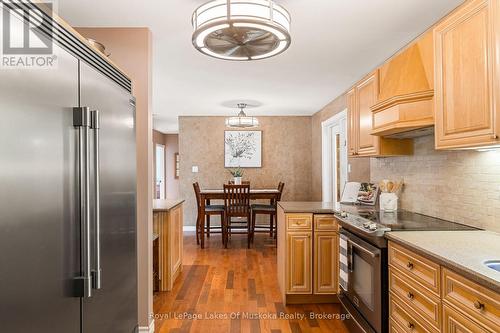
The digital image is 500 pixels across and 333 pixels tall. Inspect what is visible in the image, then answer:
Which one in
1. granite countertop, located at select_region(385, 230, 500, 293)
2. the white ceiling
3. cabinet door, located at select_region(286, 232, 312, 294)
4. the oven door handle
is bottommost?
cabinet door, located at select_region(286, 232, 312, 294)

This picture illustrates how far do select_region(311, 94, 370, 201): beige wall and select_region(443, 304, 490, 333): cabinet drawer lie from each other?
8.58 feet

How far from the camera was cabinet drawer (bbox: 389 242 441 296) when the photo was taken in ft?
5.18

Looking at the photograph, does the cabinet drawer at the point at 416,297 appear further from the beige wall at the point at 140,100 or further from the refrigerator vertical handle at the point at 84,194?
the beige wall at the point at 140,100

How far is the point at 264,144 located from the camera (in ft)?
22.3

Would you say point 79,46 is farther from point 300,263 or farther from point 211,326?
point 300,263

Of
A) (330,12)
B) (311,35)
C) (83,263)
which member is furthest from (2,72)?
(311,35)

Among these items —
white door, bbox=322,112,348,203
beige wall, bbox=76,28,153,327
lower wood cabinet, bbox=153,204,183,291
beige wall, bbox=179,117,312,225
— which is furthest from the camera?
beige wall, bbox=179,117,312,225

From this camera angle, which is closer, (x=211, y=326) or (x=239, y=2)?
(x=239, y=2)

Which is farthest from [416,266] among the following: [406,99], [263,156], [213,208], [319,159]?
[263,156]

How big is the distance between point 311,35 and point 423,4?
32.0 inches

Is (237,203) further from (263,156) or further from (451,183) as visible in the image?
(451,183)

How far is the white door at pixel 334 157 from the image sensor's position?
5.14 metres

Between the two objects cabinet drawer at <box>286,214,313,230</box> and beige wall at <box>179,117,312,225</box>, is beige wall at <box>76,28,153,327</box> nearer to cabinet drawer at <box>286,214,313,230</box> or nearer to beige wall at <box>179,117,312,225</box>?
cabinet drawer at <box>286,214,313,230</box>
